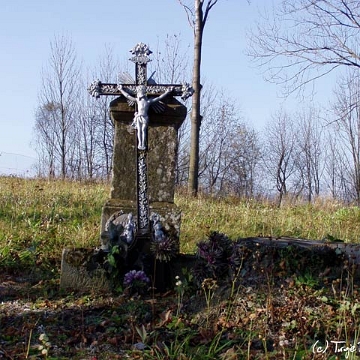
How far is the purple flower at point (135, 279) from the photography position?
5.24 metres

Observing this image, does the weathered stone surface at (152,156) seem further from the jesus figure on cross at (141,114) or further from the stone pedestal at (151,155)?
the jesus figure on cross at (141,114)

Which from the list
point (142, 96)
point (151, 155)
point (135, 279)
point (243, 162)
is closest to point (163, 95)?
point (142, 96)

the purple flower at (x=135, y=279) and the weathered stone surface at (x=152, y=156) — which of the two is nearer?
the purple flower at (x=135, y=279)

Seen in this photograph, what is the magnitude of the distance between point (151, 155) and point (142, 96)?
0.68 metres

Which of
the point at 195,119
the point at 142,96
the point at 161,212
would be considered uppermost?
the point at 195,119

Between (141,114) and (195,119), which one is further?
(195,119)

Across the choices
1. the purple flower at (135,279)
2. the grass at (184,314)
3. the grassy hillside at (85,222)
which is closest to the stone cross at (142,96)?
the purple flower at (135,279)

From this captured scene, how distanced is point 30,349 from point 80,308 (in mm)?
1040

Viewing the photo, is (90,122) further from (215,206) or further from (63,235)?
(63,235)

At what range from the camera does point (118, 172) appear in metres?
5.97

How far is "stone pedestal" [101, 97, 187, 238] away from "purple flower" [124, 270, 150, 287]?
936mm

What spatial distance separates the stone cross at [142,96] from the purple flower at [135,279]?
61 centimetres

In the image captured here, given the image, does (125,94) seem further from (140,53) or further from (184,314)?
(184,314)

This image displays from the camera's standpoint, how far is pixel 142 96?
19.3ft
